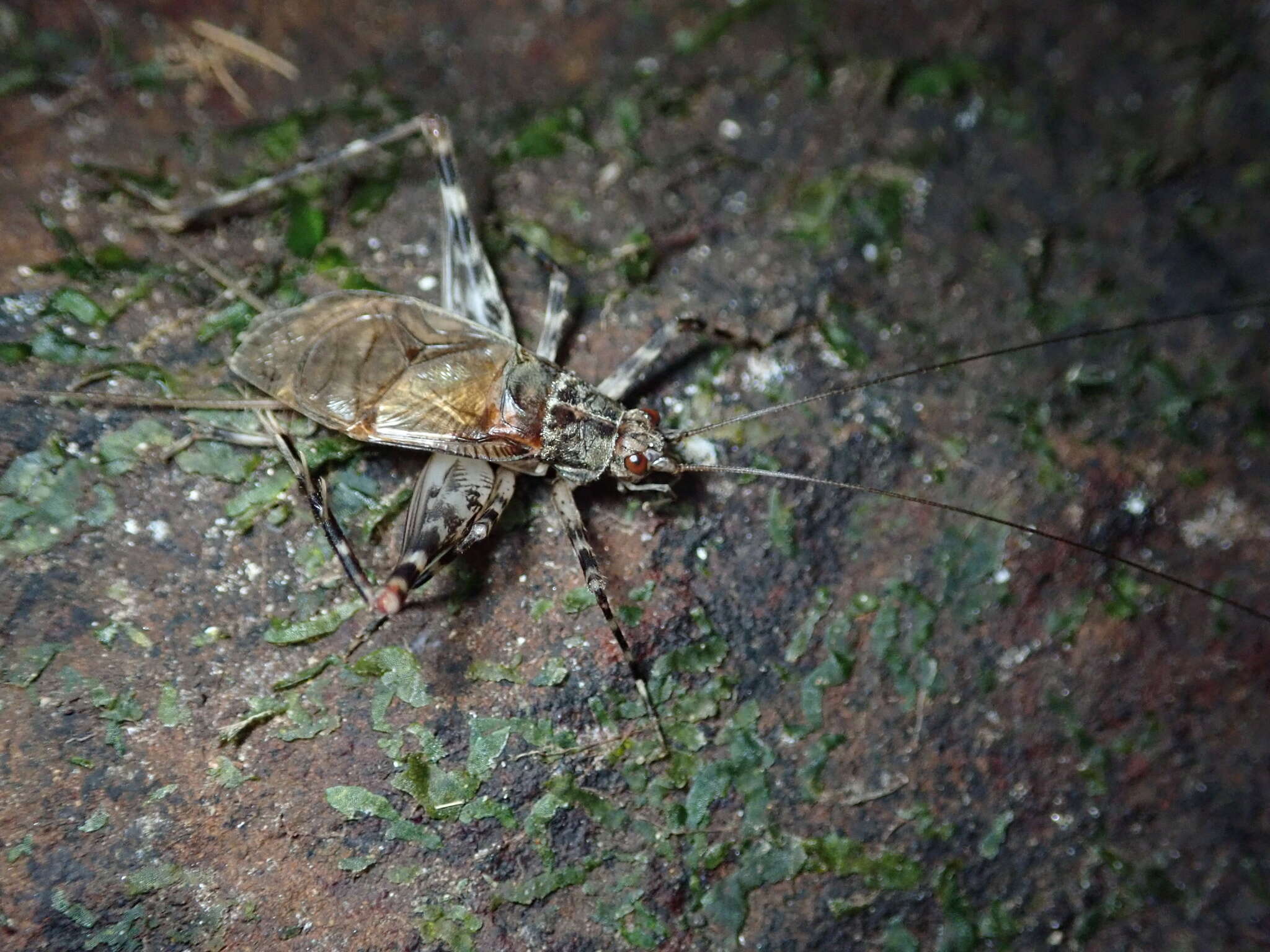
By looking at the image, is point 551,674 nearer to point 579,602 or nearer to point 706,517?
point 579,602

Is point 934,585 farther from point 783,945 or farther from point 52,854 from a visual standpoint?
point 52,854

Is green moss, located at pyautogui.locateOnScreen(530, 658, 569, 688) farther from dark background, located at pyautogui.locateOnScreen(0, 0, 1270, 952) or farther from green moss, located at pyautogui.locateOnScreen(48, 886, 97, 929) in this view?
green moss, located at pyautogui.locateOnScreen(48, 886, 97, 929)

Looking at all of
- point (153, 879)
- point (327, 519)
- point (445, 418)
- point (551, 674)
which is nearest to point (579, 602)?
point (551, 674)

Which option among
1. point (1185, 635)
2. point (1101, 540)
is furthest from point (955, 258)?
point (1185, 635)

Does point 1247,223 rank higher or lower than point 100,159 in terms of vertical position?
lower

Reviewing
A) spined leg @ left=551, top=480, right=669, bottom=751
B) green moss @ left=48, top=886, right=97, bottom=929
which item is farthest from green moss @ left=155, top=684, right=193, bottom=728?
spined leg @ left=551, top=480, right=669, bottom=751

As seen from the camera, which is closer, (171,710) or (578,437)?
(171,710)
